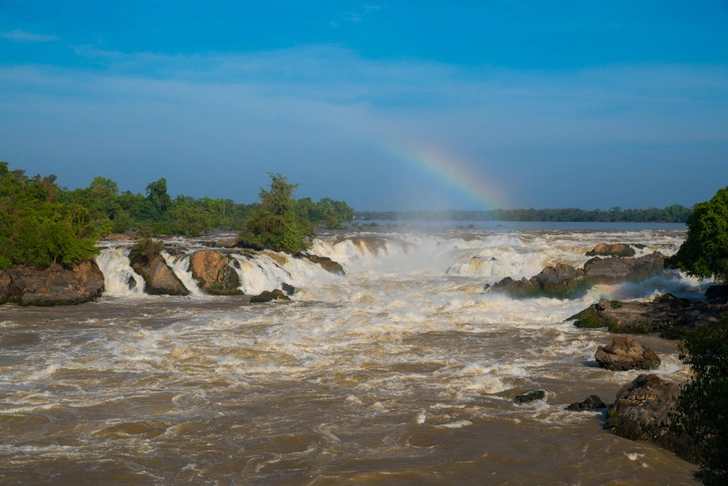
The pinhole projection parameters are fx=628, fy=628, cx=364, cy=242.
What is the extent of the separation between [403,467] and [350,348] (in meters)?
7.65

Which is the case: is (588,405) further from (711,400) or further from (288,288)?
(288,288)

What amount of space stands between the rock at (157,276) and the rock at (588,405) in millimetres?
18515

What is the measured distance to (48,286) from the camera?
929 inches

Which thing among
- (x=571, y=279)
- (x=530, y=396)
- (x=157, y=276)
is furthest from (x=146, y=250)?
(x=530, y=396)

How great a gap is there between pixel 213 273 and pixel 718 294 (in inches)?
766

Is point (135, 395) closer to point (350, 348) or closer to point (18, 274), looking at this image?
point (350, 348)

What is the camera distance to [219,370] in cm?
1430

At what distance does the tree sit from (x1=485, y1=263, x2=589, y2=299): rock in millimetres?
4102

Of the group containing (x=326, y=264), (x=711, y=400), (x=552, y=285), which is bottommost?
(x=552, y=285)

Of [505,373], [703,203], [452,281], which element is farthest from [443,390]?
[452,281]

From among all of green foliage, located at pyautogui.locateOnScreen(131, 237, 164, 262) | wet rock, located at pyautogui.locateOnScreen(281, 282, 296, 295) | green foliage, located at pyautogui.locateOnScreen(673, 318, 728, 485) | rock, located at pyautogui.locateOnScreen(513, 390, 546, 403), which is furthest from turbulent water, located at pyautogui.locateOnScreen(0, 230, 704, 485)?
green foliage, located at pyautogui.locateOnScreen(131, 237, 164, 262)

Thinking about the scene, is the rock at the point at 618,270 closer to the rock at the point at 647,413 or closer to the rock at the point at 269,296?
the rock at the point at 269,296

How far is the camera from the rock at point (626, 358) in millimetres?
13984

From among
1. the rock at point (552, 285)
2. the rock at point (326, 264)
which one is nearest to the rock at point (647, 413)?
the rock at point (552, 285)
